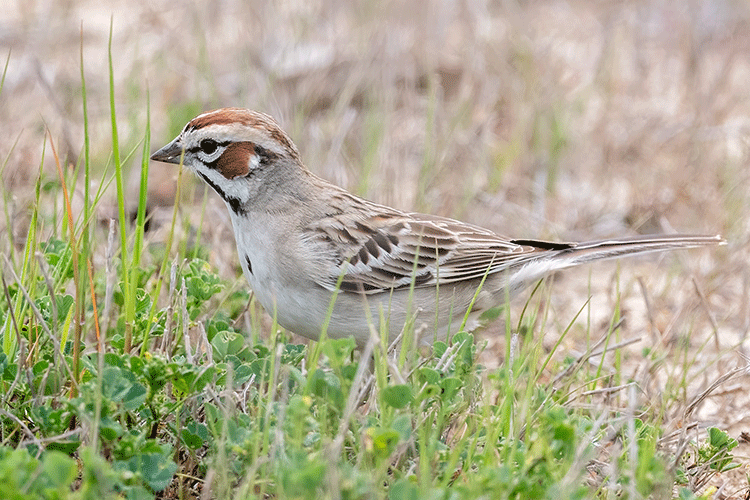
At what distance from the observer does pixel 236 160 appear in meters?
4.29

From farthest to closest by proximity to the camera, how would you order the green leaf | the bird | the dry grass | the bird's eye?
the dry grass
the bird's eye
the bird
the green leaf

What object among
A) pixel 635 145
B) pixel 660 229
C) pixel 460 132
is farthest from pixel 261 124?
pixel 635 145

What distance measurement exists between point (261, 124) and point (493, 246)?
132cm

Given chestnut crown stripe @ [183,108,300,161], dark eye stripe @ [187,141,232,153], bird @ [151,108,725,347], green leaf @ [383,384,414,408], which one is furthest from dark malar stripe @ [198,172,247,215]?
green leaf @ [383,384,414,408]

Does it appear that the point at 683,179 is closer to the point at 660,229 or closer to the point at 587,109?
Result: the point at 660,229

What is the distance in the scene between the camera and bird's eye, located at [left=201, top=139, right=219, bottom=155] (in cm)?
424

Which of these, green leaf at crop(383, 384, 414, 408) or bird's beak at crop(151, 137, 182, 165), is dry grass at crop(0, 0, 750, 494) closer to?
bird's beak at crop(151, 137, 182, 165)

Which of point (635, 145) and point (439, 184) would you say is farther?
point (635, 145)

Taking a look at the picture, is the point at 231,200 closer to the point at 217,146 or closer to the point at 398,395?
the point at 217,146

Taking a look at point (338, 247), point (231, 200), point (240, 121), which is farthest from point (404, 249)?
point (240, 121)

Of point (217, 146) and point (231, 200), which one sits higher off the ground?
point (217, 146)

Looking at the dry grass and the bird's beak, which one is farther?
the dry grass

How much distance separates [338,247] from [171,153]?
901mm

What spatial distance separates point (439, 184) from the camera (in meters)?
6.43
